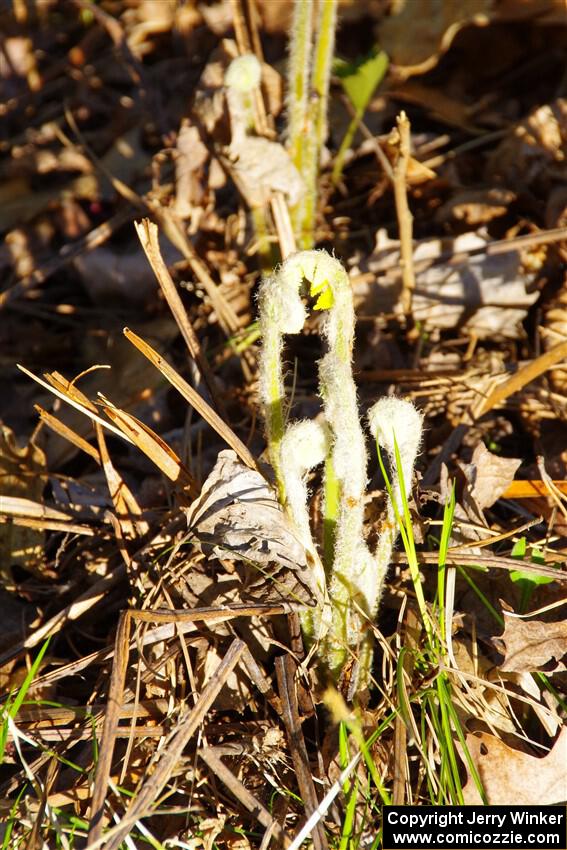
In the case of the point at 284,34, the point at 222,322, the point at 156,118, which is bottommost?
the point at 222,322

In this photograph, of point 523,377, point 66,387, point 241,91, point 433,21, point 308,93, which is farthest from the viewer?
point 433,21

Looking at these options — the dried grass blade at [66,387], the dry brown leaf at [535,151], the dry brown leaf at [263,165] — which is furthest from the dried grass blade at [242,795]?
the dry brown leaf at [535,151]

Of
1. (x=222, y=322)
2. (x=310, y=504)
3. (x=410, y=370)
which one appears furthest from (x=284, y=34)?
(x=310, y=504)

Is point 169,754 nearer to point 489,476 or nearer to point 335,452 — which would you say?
point 335,452

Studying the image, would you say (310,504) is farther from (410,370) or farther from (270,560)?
(410,370)

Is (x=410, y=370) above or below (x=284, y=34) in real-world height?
below

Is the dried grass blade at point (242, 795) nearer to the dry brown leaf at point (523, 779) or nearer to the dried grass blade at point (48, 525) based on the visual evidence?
the dry brown leaf at point (523, 779)

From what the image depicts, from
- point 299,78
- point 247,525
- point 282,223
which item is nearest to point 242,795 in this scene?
point 247,525
